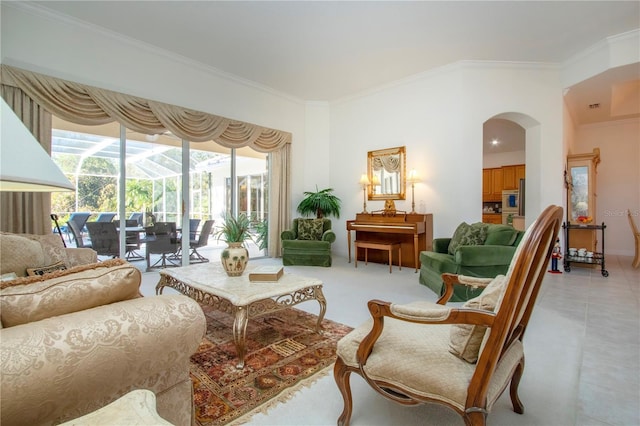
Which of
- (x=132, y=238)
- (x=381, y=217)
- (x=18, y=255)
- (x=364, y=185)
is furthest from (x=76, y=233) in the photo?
(x=364, y=185)

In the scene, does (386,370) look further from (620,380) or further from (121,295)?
(620,380)

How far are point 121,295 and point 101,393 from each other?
30cm

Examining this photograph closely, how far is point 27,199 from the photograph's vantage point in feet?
10.9

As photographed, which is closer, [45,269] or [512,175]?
[45,269]

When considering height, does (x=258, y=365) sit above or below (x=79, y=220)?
below

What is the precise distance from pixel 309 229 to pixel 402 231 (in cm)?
165

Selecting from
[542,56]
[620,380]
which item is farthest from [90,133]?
[542,56]

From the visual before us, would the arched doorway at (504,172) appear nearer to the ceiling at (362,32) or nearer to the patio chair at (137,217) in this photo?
the ceiling at (362,32)

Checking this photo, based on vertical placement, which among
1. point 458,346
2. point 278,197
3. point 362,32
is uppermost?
point 362,32

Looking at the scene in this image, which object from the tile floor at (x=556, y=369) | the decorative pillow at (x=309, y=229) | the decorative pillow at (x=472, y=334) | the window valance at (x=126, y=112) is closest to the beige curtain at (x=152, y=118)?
the window valance at (x=126, y=112)

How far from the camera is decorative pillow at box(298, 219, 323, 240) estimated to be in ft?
17.3

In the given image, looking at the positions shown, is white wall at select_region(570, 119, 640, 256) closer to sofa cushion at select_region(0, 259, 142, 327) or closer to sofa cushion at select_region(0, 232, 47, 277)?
sofa cushion at select_region(0, 259, 142, 327)

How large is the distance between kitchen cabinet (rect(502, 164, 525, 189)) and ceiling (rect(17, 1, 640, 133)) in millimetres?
3109

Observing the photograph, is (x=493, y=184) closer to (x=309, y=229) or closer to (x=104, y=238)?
(x=309, y=229)
